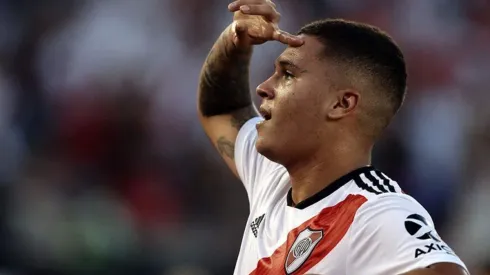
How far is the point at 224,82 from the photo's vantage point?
3.42 metres

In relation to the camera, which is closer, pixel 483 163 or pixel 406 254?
pixel 406 254

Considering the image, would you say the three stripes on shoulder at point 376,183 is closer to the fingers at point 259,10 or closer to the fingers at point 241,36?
the fingers at point 259,10

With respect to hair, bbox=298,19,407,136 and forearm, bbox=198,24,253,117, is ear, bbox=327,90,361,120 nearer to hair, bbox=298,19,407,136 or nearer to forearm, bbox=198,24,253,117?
hair, bbox=298,19,407,136

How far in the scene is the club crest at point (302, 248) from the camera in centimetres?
240

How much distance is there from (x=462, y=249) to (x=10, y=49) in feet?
11.6

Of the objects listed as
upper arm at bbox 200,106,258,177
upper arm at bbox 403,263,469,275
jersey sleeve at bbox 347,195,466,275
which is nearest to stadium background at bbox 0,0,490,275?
upper arm at bbox 200,106,258,177

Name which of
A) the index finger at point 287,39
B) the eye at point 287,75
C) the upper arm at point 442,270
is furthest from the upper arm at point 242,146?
the upper arm at point 442,270

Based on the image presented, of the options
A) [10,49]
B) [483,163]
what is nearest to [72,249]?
[10,49]

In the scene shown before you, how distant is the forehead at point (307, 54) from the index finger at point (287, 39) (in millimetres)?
21

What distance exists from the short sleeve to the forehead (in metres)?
0.52

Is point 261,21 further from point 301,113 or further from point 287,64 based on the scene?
point 301,113

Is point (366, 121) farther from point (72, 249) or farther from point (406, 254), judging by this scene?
point (72, 249)

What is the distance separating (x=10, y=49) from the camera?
5.85 meters

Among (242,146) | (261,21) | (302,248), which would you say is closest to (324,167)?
(302,248)
